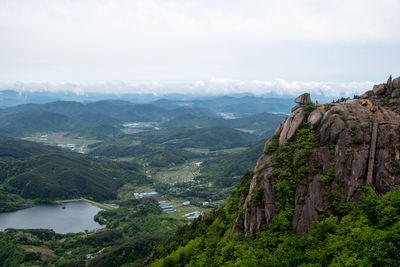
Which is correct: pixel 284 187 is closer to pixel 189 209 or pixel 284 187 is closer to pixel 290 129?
pixel 290 129

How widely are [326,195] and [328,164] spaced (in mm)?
4774

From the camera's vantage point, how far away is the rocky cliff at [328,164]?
124 feet

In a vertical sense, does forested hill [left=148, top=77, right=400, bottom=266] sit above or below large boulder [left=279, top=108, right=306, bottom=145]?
below

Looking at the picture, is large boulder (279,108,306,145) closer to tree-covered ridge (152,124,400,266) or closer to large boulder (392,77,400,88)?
tree-covered ridge (152,124,400,266)

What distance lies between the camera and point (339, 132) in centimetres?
4253

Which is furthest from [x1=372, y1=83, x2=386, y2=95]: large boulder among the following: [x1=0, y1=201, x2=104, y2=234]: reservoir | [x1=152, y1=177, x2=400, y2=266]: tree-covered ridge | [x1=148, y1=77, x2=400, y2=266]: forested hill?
[x1=0, y1=201, x2=104, y2=234]: reservoir

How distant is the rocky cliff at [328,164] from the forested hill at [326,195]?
12cm

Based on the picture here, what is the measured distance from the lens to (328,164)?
41.1 metres

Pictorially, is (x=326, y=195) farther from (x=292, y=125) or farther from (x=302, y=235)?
(x=292, y=125)

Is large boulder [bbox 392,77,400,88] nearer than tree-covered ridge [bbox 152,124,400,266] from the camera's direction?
No

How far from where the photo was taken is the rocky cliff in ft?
124

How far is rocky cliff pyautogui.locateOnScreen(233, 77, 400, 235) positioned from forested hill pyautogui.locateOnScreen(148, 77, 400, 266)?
0.39 feet

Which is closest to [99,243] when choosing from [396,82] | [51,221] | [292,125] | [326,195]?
[51,221]

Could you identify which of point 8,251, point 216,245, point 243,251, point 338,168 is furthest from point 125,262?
point 338,168
